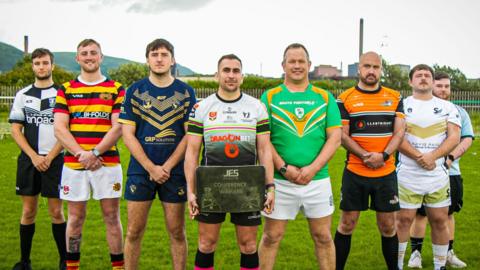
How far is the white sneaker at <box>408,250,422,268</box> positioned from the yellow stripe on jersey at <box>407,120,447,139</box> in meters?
1.49

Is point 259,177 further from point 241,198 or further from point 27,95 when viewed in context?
point 27,95

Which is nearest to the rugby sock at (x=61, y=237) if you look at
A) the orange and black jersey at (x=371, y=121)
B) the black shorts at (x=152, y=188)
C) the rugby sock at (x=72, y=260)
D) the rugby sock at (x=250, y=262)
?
the rugby sock at (x=72, y=260)

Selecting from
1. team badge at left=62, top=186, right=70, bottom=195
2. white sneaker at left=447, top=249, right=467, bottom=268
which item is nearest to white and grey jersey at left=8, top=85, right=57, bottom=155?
team badge at left=62, top=186, right=70, bottom=195

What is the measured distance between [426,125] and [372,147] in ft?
2.54

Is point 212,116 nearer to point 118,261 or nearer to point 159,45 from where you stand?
point 159,45

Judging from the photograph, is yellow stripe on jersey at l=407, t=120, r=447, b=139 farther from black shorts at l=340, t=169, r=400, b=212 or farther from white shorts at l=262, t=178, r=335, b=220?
white shorts at l=262, t=178, r=335, b=220

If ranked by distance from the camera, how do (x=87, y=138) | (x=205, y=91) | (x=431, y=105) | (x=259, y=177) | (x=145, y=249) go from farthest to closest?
(x=205, y=91), (x=145, y=249), (x=431, y=105), (x=87, y=138), (x=259, y=177)

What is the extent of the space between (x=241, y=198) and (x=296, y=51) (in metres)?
1.49

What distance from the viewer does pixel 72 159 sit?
528cm

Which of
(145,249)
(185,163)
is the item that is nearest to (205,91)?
(145,249)

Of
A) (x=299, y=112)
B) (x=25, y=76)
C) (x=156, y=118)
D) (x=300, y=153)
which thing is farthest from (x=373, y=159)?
(x=25, y=76)

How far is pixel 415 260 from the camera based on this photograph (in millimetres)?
6188

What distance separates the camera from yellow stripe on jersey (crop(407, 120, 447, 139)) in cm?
569

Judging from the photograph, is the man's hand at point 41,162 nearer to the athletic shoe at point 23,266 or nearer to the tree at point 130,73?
the athletic shoe at point 23,266
